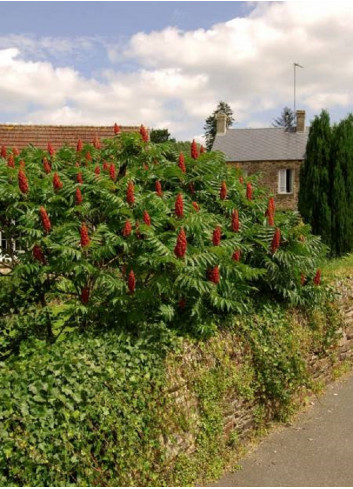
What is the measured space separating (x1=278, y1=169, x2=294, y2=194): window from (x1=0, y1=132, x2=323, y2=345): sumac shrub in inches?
1143

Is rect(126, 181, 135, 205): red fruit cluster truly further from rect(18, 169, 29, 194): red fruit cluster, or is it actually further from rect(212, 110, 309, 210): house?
rect(212, 110, 309, 210): house

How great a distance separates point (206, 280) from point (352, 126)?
12264 mm

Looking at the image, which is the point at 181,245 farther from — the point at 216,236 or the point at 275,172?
the point at 275,172

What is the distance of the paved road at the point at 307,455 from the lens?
5.34 metres

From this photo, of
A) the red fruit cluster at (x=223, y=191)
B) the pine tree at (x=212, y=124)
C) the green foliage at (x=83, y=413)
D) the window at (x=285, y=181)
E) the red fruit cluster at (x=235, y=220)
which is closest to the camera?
the green foliage at (x=83, y=413)

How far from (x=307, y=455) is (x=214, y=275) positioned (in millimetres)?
2313

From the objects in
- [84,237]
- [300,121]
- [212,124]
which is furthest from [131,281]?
[212,124]

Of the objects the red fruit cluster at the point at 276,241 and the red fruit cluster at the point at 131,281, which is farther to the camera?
the red fruit cluster at the point at 276,241

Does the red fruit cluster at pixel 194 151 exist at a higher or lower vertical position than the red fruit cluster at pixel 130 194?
higher

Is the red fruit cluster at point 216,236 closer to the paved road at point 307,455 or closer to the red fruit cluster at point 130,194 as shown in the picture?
the red fruit cluster at point 130,194

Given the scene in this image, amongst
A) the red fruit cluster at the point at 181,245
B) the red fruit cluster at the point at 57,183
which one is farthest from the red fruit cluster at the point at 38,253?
the red fruit cluster at the point at 181,245

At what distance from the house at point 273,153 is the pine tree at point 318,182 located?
18039 mm

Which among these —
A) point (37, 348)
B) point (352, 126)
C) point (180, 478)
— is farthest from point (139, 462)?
point (352, 126)

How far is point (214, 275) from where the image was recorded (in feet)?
18.1
